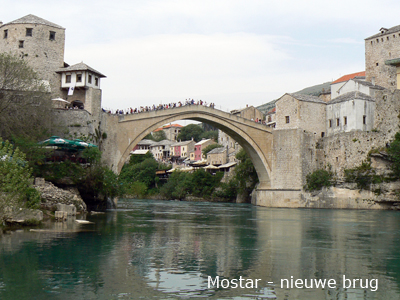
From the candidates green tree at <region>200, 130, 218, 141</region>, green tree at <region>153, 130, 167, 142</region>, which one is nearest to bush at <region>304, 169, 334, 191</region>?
green tree at <region>200, 130, 218, 141</region>

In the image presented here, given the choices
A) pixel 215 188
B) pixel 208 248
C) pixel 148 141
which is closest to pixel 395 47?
pixel 215 188

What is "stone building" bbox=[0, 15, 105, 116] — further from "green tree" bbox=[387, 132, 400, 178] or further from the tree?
"green tree" bbox=[387, 132, 400, 178]

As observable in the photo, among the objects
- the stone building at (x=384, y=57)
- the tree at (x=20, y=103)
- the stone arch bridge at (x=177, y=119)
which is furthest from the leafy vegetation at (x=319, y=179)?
the tree at (x=20, y=103)

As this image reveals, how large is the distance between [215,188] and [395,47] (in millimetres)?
25859

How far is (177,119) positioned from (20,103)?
1478cm

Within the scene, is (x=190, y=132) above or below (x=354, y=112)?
above

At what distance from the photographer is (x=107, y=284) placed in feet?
35.7

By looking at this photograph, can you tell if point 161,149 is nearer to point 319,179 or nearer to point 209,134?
point 209,134

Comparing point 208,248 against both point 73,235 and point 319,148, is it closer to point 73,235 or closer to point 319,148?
point 73,235

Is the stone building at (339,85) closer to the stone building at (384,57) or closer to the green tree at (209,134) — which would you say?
the stone building at (384,57)

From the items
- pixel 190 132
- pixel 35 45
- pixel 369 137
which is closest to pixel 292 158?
pixel 369 137

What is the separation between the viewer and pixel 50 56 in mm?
37031

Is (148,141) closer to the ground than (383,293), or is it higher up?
higher up

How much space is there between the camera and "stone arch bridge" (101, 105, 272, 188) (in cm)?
3647
